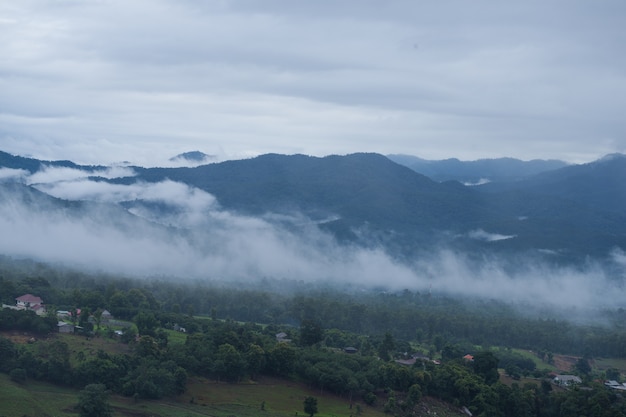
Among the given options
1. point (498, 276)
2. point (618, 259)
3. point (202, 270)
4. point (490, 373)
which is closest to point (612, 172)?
point (618, 259)

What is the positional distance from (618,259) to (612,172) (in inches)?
2927

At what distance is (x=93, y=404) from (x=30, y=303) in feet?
67.2

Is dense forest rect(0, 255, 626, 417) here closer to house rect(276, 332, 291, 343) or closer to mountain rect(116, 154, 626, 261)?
house rect(276, 332, 291, 343)

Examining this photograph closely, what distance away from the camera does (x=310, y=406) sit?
3478cm

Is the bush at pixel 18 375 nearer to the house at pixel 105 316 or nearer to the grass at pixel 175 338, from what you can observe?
the grass at pixel 175 338

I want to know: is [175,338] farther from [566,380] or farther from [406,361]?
[566,380]

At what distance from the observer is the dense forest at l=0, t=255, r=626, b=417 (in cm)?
3491

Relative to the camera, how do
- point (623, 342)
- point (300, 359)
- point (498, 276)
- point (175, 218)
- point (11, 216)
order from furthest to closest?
point (175, 218) → point (498, 276) → point (11, 216) → point (623, 342) → point (300, 359)

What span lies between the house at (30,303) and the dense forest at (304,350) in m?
0.58

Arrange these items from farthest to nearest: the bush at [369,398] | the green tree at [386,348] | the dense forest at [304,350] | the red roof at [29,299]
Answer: the green tree at [386,348]
the red roof at [29,299]
the bush at [369,398]
the dense forest at [304,350]

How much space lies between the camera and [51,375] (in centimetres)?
3378

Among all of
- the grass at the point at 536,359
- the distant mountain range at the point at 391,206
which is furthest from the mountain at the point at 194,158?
the grass at the point at 536,359

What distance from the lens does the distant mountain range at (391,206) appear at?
123 metres

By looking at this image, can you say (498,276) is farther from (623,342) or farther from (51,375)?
(51,375)
